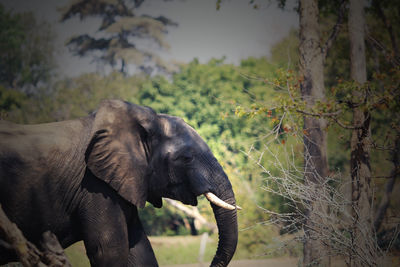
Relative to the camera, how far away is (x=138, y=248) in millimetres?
4207

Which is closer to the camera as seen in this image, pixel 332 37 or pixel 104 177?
pixel 104 177

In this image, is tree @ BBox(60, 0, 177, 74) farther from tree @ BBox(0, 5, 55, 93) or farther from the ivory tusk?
the ivory tusk

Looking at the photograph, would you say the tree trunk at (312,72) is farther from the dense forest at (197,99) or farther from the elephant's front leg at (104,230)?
the dense forest at (197,99)

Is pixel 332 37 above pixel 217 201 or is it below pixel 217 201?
above

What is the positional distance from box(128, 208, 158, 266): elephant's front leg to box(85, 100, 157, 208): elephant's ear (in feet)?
1.53

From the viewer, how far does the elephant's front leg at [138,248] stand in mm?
4145

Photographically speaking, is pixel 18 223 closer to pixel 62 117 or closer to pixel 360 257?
pixel 360 257

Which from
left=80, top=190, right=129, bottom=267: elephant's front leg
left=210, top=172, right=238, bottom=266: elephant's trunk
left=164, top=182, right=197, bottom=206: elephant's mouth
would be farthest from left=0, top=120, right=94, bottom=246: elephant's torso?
left=210, top=172, right=238, bottom=266: elephant's trunk

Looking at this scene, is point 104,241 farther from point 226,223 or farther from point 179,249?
point 179,249

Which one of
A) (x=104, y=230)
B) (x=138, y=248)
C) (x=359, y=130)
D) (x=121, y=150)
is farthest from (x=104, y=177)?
(x=359, y=130)

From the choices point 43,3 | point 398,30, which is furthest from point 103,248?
point 43,3

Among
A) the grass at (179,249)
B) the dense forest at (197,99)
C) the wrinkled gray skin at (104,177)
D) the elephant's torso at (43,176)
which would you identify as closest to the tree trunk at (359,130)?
the wrinkled gray skin at (104,177)

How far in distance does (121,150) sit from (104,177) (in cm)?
29

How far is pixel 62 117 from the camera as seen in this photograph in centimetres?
1594
